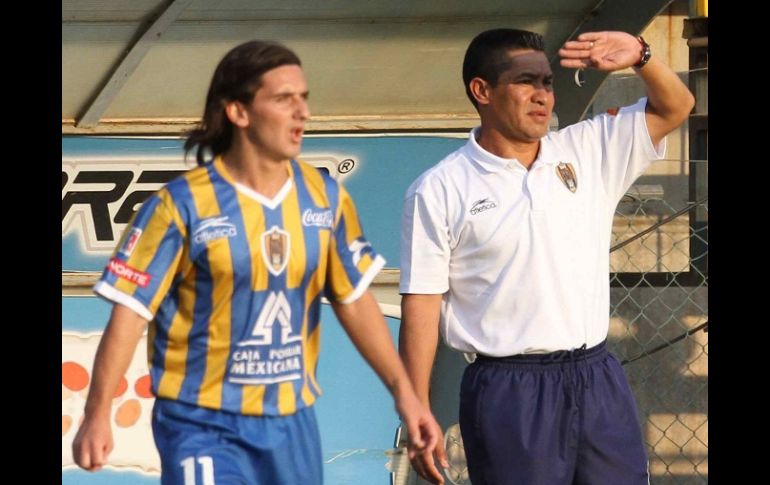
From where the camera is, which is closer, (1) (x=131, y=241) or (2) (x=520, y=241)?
(1) (x=131, y=241)

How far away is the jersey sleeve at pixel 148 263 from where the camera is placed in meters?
3.73

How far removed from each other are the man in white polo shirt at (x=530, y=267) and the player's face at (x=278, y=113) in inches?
34.2

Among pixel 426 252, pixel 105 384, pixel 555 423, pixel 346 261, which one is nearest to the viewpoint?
pixel 105 384

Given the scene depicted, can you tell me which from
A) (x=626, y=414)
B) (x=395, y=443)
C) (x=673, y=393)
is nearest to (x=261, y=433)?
(x=626, y=414)

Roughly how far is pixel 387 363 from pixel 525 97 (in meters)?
1.12

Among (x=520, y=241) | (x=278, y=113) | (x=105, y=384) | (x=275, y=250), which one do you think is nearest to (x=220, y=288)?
(x=275, y=250)

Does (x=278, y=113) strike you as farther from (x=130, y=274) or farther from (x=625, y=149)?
(x=625, y=149)

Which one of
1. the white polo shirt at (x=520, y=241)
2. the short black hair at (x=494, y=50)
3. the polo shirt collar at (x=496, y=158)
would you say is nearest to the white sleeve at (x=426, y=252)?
the white polo shirt at (x=520, y=241)

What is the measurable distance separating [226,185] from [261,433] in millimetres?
701

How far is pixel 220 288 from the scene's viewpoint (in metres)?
3.78

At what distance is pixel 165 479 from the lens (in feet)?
12.5

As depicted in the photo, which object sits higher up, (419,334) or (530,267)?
(530,267)

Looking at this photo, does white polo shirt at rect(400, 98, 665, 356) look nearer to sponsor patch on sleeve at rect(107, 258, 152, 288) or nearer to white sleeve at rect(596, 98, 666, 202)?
white sleeve at rect(596, 98, 666, 202)
